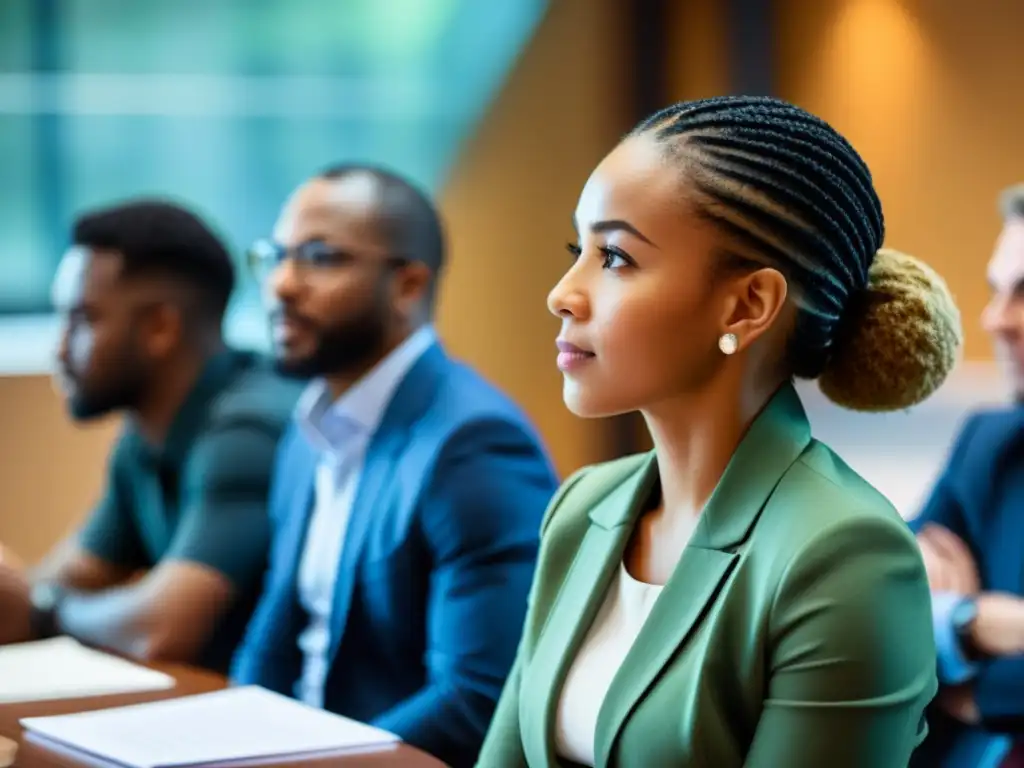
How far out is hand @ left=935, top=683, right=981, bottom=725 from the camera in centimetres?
189

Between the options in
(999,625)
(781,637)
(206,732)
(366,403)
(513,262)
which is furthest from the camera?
(513,262)

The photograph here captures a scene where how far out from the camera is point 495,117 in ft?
11.9

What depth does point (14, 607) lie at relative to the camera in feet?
8.63

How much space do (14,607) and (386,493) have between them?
82 centimetres

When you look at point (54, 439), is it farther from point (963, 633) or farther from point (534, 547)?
point (963, 633)

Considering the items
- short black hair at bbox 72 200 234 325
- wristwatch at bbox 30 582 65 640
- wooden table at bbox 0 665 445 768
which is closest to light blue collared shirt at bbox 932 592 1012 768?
wooden table at bbox 0 665 445 768

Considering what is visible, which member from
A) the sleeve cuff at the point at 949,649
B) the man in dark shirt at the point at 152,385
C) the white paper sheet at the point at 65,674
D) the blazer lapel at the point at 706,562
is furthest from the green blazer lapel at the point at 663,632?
the man in dark shirt at the point at 152,385

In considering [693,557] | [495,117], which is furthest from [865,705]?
[495,117]

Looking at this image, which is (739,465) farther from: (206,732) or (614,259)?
(206,732)

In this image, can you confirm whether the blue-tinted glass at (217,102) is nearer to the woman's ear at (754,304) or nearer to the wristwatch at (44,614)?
the wristwatch at (44,614)

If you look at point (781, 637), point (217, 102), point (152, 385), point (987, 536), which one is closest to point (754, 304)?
point (781, 637)

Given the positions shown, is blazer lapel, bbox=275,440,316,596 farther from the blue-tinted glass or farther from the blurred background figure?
the blue-tinted glass

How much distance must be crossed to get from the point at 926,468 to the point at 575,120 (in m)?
1.60

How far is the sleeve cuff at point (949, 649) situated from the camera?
1.88m
